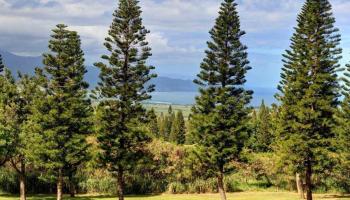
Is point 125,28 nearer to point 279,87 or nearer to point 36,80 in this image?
point 36,80

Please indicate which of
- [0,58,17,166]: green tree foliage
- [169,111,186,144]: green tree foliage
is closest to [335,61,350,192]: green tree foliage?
[0,58,17,166]: green tree foliage

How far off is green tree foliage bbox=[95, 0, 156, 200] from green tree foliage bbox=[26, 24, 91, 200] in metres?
1.50

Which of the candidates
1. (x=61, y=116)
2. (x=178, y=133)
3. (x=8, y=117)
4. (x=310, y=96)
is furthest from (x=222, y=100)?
(x=178, y=133)

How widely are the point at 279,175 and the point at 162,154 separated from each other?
10.8 m

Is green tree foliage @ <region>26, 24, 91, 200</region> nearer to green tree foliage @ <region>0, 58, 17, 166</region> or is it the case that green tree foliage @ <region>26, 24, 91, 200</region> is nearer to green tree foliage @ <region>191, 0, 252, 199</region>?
green tree foliage @ <region>0, 58, 17, 166</region>

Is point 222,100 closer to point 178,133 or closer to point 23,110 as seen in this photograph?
point 23,110

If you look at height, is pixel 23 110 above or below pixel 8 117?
above

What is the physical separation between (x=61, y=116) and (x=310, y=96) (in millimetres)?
17393

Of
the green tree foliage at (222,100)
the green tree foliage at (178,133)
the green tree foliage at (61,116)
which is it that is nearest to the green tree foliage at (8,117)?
the green tree foliage at (61,116)

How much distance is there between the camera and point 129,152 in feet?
111

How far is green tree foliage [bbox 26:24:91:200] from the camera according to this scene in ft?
110

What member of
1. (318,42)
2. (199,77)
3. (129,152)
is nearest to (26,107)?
(129,152)

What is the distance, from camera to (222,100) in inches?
1373

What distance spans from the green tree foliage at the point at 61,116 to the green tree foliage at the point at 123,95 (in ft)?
4.92
